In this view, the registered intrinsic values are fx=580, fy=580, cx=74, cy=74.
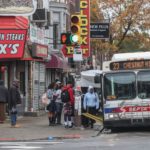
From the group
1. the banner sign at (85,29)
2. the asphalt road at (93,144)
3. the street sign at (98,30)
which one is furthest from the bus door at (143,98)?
the banner sign at (85,29)

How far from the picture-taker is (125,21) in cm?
4766

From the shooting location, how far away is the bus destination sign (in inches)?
768

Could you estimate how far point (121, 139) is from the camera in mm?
17453

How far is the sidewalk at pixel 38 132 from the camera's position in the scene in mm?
18516

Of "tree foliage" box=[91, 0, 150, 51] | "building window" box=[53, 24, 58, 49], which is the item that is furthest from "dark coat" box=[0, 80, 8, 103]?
"tree foliage" box=[91, 0, 150, 51]

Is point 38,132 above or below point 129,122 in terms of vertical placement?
below

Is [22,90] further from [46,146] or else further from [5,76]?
[46,146]

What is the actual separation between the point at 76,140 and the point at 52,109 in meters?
5.02

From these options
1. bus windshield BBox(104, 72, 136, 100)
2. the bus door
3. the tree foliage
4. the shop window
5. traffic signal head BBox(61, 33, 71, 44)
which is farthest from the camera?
the tree foliage

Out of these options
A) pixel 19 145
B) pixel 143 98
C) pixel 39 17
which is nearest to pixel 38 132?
pixel 19 145

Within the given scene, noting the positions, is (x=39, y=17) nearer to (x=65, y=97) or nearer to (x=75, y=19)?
(x=75, y=19)

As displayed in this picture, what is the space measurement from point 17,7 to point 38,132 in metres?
7.51

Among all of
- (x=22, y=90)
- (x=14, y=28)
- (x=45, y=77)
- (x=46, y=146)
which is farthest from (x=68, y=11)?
(x=46, y=146)

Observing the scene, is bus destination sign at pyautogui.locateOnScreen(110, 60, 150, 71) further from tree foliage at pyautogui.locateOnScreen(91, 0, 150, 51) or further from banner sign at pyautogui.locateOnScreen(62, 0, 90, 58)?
tree foliage at pyautogui.locateOnScreen(91, 0, 150, 51)
